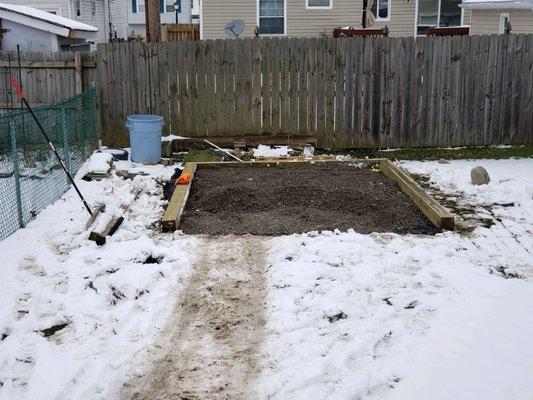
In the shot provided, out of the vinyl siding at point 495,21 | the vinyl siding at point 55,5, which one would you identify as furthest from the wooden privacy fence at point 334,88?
the vinyl siding at point 55,5

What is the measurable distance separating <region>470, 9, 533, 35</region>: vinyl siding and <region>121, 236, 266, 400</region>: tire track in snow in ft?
48.1

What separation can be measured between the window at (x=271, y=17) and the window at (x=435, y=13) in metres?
5.12

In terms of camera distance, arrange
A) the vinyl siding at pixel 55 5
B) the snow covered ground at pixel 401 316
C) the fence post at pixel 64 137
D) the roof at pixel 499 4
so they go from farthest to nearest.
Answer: the vinyl siding at pixel 55 5
the roof at pixel 499 4
the fence post at pixel 64 137
the snow covered ground at pixel 401 316

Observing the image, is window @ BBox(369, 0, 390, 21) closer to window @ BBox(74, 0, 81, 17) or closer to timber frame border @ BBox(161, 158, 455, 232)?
window @ BBox(74, 0, 81, 17)

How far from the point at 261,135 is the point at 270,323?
Result: 25.4ft

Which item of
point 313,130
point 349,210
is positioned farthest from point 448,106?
point 349,210

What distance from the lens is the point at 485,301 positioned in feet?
18.3

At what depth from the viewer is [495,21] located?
800 inches

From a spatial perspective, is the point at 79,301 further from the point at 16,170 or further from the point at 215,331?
the point at 16,170

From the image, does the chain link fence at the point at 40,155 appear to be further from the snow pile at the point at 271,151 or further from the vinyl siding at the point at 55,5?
the vinyl siding at the point at 55,5

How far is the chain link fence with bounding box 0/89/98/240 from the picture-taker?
7754mm

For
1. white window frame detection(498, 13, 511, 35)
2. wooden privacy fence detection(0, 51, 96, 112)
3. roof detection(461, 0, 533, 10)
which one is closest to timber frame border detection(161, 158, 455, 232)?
wooden privacy fence detection(0, 51, 96, 112)

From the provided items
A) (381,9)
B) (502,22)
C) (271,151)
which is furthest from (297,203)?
(381,9)

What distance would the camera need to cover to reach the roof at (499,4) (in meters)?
17.1
